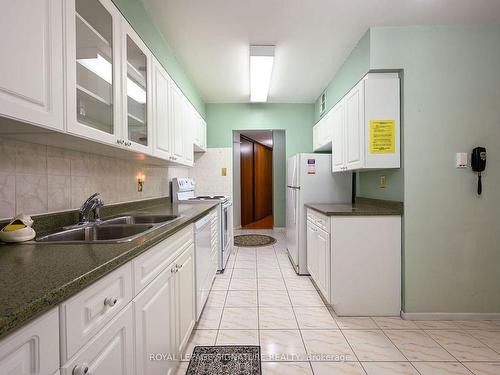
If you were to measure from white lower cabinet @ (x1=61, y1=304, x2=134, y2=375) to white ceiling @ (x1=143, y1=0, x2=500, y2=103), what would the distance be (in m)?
2.15

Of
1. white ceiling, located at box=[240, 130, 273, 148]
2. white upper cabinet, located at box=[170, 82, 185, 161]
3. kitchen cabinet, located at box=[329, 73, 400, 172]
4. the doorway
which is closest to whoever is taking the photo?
kitchen cabinet, located at box=[329, 73, 400, 172]

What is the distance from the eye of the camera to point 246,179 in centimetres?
688

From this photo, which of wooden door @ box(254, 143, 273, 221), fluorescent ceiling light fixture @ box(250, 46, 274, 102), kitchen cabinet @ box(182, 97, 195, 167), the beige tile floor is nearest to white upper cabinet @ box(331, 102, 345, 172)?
fluorescent ceiling light fixture @ box(250, 46, 274, 102)

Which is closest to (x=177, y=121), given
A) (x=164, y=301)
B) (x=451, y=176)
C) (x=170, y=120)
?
(x=170, y=120)

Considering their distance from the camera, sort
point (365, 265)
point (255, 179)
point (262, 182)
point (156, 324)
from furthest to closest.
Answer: point (262, 182) < point (255, 179) < point (365, 265) < point (156, 324)

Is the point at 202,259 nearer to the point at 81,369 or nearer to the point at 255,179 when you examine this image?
the point at 81,369

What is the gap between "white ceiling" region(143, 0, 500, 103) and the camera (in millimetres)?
1935

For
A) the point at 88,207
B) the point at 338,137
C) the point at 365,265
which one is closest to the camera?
the point at 88,207

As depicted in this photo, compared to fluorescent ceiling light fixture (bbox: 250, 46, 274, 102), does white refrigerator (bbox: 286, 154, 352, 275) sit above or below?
below

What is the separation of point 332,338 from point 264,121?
11.2 ft

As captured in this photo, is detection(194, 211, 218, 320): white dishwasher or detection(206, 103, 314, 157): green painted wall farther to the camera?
detection(206, 103, 314, 157): green painted wall

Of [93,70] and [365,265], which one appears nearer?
[93,70]

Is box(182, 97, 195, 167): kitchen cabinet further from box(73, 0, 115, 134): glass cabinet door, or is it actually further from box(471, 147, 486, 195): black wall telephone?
box(471, 147, 486, 195): black wall telephone

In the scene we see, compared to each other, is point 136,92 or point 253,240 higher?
point 136,92
